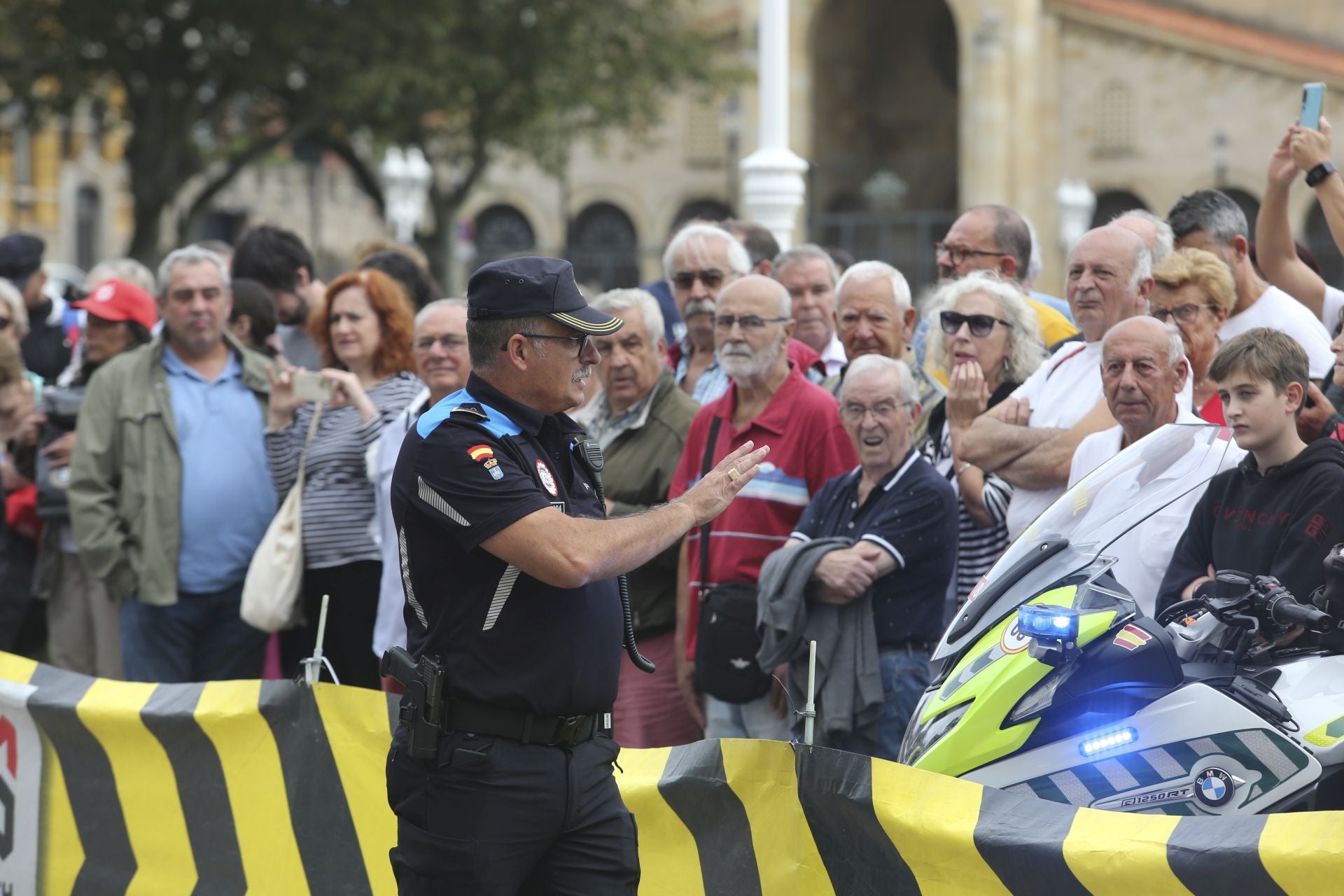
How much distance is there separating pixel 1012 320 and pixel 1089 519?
223 centimetres

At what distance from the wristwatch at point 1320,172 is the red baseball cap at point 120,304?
5142 millimetres

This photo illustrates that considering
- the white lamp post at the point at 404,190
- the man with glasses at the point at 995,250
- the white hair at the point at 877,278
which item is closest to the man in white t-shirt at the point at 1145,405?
the white hair at the point at 877,278

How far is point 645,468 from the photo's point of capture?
6.62 metres

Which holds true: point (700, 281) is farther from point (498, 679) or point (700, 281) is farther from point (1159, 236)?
point (498, 679)

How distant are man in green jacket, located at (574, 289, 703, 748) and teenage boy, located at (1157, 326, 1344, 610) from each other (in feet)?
6.72

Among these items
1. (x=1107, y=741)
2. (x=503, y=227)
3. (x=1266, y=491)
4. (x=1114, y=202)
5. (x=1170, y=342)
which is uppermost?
(x=1114, y=202)

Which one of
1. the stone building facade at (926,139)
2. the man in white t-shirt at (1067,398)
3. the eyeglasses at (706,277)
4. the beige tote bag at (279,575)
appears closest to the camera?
the man in white t-shirt at (1067,398)

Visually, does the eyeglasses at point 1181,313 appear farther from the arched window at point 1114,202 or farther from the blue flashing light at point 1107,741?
the arched window at point 1114,202

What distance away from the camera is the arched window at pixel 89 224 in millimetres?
48031

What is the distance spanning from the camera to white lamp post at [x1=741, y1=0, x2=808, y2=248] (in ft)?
35.9

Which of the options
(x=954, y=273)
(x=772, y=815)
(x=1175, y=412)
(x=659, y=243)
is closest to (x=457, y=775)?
(x=772, y=815)

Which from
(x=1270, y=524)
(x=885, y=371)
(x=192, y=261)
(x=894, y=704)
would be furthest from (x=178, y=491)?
(x=1270, y=524)

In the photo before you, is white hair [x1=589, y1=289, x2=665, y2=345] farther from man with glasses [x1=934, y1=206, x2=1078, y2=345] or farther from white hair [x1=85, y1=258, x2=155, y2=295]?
white hair [x1=85, y1=258, x2=155, y2=295]

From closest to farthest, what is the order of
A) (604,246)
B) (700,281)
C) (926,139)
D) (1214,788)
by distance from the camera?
(1214,788) < (700,281) < (926,139) < (604,246)
